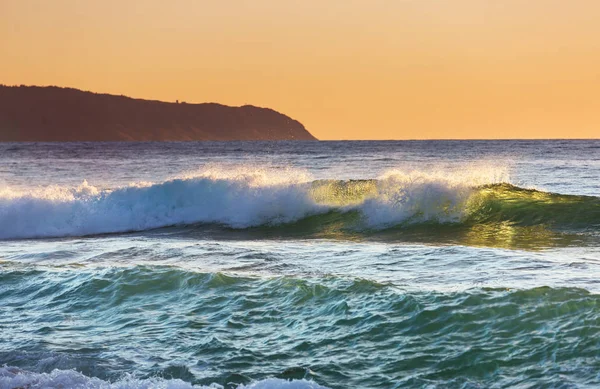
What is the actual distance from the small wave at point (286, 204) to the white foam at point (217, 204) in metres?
0.03

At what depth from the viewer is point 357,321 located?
8.93m

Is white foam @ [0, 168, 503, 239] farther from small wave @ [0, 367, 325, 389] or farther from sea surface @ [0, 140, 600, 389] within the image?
small wave @ [0, 367, 325, 389]

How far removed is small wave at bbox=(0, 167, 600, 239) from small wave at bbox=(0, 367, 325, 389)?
39.5 feet

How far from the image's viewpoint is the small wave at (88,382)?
283 inches

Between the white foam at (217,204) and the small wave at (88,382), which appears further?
the white foam at (217,204)

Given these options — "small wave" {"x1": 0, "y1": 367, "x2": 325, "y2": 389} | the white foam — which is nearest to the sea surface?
"small wave" {"x1": 0, "y1": 367, "x2": 325, "y2": 389}

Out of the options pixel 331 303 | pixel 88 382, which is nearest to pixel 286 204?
pixel 331 303

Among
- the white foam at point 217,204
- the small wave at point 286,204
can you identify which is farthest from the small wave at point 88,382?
the white foam at point 217,204

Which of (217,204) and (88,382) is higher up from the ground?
(217,204)

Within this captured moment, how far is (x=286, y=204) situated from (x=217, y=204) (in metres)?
2.52

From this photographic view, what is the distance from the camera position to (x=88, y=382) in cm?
764

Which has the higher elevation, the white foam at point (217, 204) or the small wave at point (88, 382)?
the white foam at point (217, 204)

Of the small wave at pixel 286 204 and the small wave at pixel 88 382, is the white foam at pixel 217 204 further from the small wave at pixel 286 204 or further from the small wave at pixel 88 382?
the small wave at pixel 88 382

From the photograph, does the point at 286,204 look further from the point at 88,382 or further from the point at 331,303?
the point at 88,382
